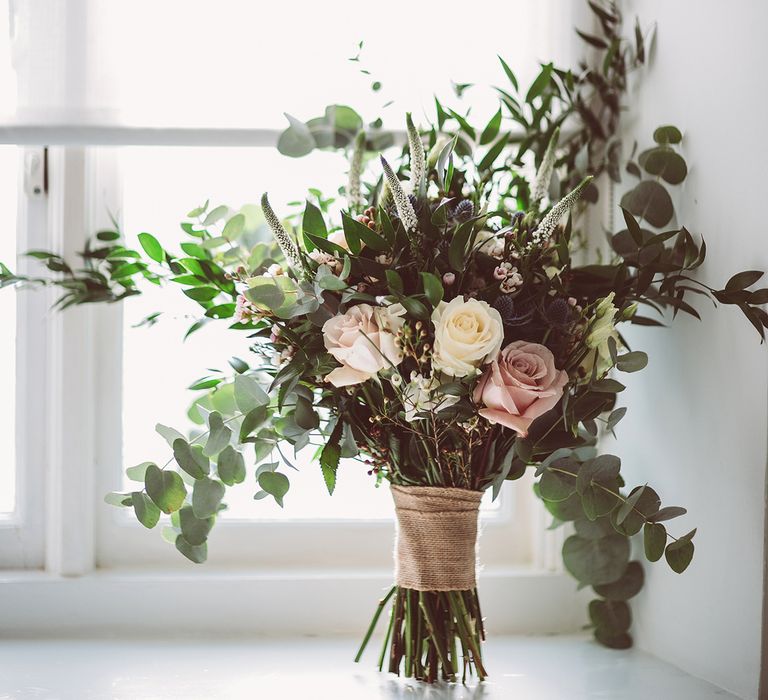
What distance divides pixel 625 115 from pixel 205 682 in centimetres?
103

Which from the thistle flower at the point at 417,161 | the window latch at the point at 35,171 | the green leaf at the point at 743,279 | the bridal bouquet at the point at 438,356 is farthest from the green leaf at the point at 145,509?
the green leaf at the point at 743,279

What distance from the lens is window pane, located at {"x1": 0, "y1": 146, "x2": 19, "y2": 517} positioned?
52.5 inches

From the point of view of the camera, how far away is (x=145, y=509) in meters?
1.00

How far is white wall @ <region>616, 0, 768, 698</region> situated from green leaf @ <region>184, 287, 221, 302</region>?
63 cm

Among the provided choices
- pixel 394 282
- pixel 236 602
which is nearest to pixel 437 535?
pixel 394 282

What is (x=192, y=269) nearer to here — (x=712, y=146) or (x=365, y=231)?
(x=365, y=231)

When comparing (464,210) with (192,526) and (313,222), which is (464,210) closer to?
(313,222)

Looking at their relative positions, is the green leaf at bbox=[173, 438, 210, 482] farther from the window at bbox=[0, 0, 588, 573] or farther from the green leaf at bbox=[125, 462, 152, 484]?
the window at bbox=[0, 0, 588, 573]

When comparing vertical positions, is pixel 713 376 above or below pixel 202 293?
below

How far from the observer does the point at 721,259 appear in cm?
102

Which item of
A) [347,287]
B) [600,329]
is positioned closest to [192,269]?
[347,287]

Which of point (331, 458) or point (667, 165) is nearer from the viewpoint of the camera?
point (331, 458)

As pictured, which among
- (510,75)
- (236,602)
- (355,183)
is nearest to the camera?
(355,183)

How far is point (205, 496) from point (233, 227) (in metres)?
0.37
